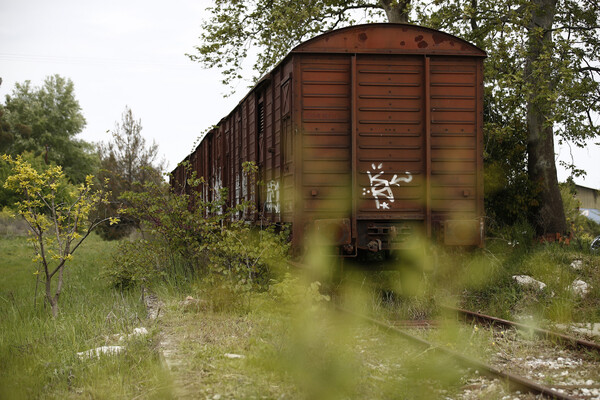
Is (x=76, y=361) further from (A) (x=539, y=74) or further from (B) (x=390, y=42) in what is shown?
(A) (x=539, y=74)

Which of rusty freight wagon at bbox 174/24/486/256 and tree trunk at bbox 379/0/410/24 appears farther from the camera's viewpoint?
tree trunk at bbox 379/0/410/24

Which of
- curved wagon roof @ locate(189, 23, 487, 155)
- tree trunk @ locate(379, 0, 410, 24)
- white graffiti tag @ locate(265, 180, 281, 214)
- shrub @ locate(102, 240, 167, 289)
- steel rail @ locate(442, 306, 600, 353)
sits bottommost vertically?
steel rail @ locate(442, 306, 600, 353)

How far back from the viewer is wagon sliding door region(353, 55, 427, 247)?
8.55 metres

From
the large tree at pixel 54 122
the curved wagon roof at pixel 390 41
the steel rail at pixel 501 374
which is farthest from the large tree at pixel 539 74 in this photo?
the large tree at pixel 54 122

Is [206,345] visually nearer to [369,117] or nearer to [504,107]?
[369,117]

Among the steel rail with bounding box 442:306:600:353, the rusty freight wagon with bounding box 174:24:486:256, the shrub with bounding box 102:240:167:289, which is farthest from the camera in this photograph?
the shrub with bounding box 102:240:167:289

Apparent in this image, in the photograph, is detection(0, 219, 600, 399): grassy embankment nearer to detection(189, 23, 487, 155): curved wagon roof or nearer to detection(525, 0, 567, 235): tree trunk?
detection(189, 23, 487, 155): curved wagon roof

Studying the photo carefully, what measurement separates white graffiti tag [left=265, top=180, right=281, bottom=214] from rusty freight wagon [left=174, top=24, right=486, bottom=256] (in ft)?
1.59

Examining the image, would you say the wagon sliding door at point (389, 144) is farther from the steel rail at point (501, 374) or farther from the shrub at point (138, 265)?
the shrub at point (138, 265)

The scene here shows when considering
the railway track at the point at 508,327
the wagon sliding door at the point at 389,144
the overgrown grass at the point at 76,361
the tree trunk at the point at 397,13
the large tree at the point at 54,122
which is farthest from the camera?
the large tree at the point at 54,122

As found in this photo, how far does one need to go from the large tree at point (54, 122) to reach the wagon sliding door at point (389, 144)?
51462mm

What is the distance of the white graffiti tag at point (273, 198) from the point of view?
939cm

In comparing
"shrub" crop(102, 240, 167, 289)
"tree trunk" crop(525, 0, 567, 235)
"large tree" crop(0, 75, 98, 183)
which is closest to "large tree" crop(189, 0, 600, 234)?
"tree trunk" crop(525, 0, 567, 235)

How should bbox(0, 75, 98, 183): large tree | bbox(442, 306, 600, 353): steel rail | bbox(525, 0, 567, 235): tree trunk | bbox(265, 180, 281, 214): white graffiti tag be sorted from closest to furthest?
bbox(442, 306, 600, 353): steel rail < bbox(265, 180, 281, 214): white graffiti tag < bbox(525, 0, 567, 235): tree trunk < bbox(0, 75, 98, 183): large tree
